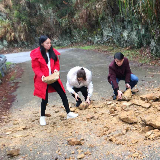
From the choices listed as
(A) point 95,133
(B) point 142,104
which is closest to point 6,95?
(A) point 95,133

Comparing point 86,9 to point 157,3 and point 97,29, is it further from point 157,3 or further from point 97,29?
point 157,3

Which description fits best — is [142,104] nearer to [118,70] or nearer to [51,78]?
[118,70]

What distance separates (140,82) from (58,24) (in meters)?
16.2

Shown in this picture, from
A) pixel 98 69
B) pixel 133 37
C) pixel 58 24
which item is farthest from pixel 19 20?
pixel 98 69

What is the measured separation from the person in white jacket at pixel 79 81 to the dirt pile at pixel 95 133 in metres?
0.39

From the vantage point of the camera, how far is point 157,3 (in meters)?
7.05

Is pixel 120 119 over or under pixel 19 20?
under

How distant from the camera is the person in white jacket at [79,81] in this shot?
3684 millimetres

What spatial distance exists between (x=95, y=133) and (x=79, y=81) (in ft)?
4.57

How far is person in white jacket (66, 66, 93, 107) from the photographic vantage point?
3.68m

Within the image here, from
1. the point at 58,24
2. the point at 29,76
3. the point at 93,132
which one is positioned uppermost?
the point at 58,24

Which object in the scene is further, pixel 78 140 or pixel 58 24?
pixel 58 24

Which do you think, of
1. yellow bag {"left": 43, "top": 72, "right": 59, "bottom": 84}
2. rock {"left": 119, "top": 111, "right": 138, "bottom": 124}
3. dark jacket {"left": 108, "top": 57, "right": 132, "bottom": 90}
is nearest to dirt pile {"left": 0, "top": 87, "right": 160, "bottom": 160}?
rock {"left": 119, "top": 111, "right": 138, "bottom": 124}

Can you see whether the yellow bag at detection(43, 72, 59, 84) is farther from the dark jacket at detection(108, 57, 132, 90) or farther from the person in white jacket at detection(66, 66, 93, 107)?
the dark jacket at detection(108, 57, 132, 90)
